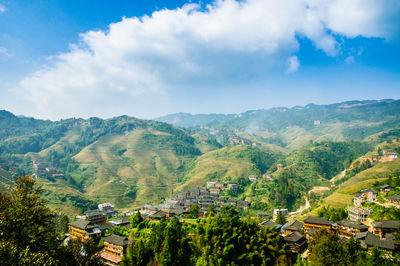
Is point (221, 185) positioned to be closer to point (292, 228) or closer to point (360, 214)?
point (292, 228)

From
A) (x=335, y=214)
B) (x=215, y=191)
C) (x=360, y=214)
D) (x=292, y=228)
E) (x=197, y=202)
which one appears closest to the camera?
(x=292, y=228)

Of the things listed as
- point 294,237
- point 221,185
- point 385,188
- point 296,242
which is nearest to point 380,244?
point 296,242

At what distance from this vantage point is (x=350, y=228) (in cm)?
3944

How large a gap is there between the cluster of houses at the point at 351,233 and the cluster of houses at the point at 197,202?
23.3m

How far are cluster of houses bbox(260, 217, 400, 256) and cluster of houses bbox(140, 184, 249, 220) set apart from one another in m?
23.3

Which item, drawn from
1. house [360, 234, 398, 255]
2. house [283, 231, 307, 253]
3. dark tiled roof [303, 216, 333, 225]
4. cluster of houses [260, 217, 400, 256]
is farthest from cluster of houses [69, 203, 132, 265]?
house [360, 234, 398, 255]

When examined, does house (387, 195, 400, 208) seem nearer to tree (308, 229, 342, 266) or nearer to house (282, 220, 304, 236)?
house (282, 220, 304, 236)

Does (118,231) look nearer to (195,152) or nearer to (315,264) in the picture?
(315,264)

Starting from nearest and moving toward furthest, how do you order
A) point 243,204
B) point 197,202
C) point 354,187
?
point 197,202, point 354,187, point 243,204

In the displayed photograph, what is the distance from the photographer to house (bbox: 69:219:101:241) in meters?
46.4

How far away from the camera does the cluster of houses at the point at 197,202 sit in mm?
60506

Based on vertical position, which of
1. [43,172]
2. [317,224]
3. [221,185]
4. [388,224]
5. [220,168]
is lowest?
[221,185]

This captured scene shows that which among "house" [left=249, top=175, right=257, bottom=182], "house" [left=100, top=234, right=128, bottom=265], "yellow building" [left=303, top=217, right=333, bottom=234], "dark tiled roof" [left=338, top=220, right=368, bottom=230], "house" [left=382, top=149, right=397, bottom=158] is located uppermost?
"house" [left=382, top=149, right=397, bottom=158]

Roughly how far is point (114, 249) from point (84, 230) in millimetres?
8104
